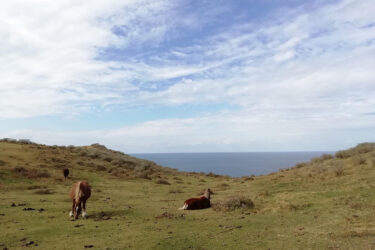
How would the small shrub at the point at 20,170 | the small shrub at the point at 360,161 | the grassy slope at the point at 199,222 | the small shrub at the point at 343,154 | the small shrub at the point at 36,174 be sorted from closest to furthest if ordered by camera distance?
the grassy slope at the point at 199,222
the small shrub at the point at 360,161
the small shrub at the point at 36,174
the small shrub at the point at 20,170
the small shrub at the point at 343,154

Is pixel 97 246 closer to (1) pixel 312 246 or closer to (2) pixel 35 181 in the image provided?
(1) pixel 312 246

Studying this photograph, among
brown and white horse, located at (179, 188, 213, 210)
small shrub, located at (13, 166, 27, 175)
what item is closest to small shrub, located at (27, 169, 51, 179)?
small shrub, located at (13, 166, 27, 175)

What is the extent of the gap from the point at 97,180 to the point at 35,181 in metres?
5.81

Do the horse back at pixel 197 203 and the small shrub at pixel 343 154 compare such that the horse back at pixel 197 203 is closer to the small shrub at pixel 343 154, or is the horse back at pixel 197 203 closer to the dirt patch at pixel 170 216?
the dirt patch at pixel 170 216

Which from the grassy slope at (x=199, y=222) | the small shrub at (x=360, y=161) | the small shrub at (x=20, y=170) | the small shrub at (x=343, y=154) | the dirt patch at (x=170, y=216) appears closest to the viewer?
the grassy slope at (x=199, y=222)

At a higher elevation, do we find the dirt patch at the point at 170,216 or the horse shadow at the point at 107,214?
the dirt patch at the point at 170,216

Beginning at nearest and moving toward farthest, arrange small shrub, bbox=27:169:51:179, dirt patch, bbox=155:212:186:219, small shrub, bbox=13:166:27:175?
dirt patch, bbox=155:212:186:219, small shrub, bbox=27:169:51:179, small shrub, bbox=13:166:27:175

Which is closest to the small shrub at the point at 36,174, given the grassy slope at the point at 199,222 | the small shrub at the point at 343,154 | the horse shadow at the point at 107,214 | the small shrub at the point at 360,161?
the grassy slope at the point at 199,222

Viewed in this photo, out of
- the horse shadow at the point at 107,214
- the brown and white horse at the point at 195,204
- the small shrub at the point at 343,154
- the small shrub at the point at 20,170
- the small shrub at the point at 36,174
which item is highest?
the small shrub at the point at 343,154

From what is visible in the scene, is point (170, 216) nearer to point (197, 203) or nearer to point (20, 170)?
point (197, 203)

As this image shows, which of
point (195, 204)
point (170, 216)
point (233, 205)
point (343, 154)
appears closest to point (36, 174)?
point (195, 204)

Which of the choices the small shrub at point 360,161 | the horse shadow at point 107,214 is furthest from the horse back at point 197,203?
the small shrub at point 360,161

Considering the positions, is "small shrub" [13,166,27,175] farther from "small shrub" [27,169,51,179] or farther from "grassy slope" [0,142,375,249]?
"grassy slope" [0,142,375,249]

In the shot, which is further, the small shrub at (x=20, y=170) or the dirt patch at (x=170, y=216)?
the small shrub at (x=20, y=170)
